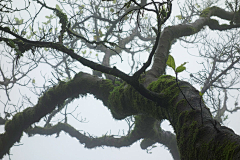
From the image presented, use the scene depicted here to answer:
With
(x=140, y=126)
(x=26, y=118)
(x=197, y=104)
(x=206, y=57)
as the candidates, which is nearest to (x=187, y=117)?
(x=197, y=104)

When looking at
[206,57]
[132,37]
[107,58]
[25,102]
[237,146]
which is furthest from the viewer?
[132,37]

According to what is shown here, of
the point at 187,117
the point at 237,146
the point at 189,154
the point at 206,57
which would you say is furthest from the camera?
the point at 206,57

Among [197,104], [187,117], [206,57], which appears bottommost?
[187,117]

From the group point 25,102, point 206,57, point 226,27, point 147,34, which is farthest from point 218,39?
point 25,102

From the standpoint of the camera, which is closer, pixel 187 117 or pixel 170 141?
pixel 187 117

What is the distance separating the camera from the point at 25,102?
5.34 m

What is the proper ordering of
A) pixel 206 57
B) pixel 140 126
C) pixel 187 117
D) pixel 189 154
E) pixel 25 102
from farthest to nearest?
pixel 25 102
pixel 206 57
pixel 140 126
pixel 187 117
pixel 189 154

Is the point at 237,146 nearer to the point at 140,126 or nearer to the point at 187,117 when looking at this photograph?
the point at 187,117

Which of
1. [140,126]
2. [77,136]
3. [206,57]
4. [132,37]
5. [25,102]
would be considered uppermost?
[132,37]

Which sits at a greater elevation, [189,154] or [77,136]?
[77,136]

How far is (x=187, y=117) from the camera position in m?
1.33

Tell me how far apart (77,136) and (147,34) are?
3978 mm

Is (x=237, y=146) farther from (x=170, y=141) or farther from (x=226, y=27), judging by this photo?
(x=170, y=141)

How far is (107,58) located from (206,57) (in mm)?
2548
